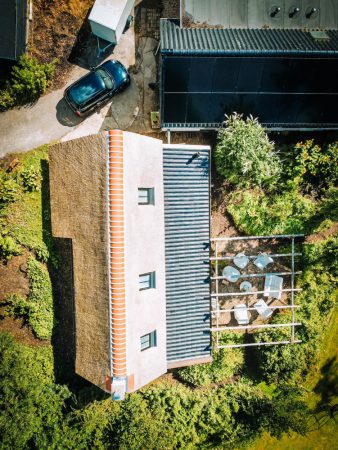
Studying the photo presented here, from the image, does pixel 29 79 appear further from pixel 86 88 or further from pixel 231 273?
pixel 231 273

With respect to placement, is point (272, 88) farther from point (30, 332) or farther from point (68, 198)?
point (30, 332)

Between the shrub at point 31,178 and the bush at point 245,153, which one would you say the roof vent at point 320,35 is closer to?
the bush at point 245,153

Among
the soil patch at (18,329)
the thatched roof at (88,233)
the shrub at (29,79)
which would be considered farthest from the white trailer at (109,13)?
the soil patch at (18,329)

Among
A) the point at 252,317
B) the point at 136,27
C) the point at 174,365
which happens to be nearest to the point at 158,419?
the point at 174,365

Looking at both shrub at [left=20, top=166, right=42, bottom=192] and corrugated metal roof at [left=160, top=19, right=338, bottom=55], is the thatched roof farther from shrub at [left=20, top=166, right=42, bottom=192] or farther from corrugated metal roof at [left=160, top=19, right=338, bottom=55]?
corrugated metal roof at [left=160, top=19, right=338, bottom=55]

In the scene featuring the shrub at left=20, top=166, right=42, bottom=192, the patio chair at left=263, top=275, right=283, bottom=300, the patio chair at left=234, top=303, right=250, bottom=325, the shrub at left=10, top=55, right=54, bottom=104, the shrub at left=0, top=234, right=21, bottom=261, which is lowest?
the patio chair at left=234, top=303, right=250, bottom=325

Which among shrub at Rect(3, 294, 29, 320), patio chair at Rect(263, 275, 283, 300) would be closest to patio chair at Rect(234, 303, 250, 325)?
patio chair at Rect(263, 275, 283, 300)
